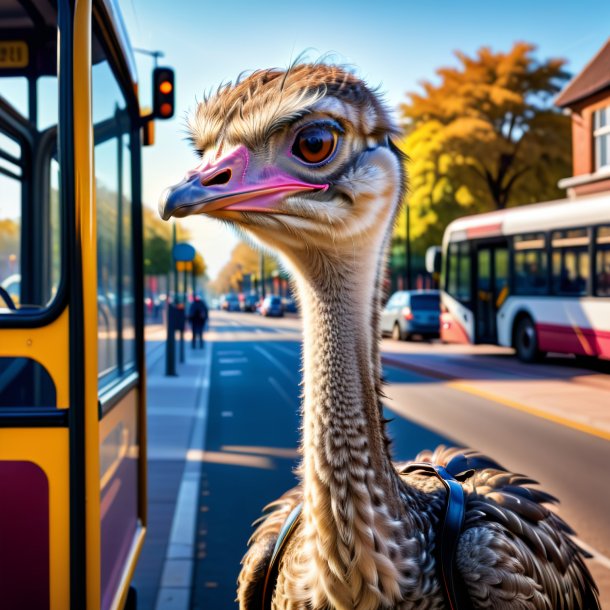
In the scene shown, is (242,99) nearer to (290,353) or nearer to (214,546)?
(214,546)

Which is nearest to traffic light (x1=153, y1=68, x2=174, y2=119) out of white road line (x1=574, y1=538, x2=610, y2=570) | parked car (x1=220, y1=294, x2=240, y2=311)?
white road line (x1=574, y1=538, x2=610, y2=570)

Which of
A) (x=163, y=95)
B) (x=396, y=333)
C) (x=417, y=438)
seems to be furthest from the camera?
(x=396, y=333)

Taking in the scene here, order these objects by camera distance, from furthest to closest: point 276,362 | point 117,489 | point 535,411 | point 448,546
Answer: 1. point 276,362
2. point 535,411
3. point 117,489
4. point 448,546

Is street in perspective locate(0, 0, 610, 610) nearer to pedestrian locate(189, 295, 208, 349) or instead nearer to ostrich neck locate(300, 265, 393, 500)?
ostrich neck locate(300, 265, 393, 500)

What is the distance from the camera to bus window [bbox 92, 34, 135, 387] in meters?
3.36

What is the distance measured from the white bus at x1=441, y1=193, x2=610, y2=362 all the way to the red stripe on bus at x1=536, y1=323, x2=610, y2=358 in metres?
0.02

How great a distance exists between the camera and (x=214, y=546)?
5.23 meters

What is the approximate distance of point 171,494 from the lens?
6453 mm

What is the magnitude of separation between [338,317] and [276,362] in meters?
16.5

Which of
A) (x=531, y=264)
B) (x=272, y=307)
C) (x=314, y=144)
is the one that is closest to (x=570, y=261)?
(x=531, y=264)

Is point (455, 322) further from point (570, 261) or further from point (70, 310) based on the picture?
point (70, 310)

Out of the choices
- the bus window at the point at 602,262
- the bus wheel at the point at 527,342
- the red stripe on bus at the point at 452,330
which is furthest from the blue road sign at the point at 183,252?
the bus window at the point at 602,262

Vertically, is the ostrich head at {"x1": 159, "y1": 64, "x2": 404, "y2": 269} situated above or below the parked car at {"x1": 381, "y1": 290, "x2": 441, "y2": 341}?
above

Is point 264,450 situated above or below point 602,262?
below
